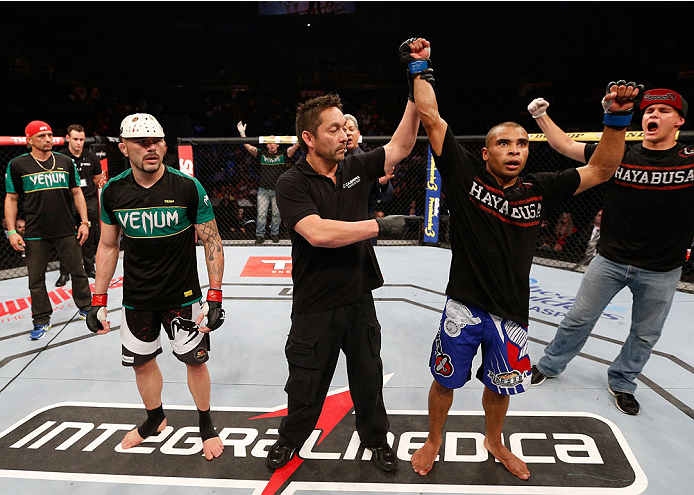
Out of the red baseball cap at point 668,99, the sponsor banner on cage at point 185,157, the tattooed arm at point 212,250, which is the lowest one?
the tattooed arm at point 212,250

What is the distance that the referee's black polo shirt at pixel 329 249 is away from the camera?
1817 millimetres

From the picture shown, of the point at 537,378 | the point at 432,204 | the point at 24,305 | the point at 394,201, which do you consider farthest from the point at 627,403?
the point at 394,201

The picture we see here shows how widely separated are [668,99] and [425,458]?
7.44 feet

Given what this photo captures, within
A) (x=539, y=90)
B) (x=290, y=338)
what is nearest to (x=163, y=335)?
(x=290, y=338)

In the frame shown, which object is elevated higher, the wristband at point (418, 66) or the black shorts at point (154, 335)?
the wristband at point (418, 66)

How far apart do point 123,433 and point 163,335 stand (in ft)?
4.87

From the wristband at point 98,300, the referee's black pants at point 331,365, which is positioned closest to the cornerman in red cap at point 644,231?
the referee's black pants at point 331,365

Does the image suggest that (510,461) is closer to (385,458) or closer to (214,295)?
(385,458)

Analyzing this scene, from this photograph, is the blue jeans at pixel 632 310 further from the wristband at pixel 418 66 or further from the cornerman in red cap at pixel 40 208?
the cornerman in red cap at pixel 40 208

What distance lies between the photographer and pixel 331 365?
6.43ft

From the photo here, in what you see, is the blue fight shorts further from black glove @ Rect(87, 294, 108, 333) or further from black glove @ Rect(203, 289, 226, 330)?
black glove @ Rect(87, 294, 108, 333)

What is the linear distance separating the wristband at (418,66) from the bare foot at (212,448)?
1983 mm

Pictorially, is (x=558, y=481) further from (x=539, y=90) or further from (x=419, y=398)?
(x=539, y=90)

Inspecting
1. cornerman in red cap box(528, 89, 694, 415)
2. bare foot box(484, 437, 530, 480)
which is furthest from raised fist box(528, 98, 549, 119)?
bare foot box(484, 437, 530, 480)
